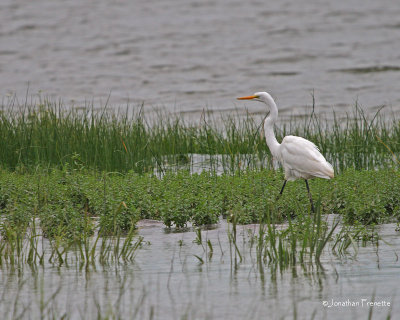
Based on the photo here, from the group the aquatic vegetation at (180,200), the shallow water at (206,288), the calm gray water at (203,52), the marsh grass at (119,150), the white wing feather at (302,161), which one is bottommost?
the shallow water at (206,288)

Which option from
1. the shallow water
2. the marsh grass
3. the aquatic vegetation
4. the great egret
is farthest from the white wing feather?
the shallow water

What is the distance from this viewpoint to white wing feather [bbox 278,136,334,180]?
7613mm

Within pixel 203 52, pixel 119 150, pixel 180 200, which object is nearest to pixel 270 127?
pixel 119 150

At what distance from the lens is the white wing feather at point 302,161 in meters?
7.61

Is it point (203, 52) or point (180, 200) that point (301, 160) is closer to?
point (180, 200)

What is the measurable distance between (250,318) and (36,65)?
88.1 ft

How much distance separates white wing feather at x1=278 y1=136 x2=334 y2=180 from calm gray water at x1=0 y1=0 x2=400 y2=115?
10.3m

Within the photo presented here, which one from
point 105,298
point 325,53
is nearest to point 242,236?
point 105,298

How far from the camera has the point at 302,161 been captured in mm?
7676

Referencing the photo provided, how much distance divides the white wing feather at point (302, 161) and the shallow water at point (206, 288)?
2196mm

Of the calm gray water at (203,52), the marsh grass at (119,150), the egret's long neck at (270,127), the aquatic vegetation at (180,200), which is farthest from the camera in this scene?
the calm gray water at (203,52)

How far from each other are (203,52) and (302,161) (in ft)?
75.3

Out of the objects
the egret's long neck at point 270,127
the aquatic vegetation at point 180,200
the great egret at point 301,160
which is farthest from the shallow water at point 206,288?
the egret's long neck at point 270,127

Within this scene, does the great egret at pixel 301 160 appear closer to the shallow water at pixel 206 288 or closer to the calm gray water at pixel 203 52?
the shallow water at pixel 206 288
